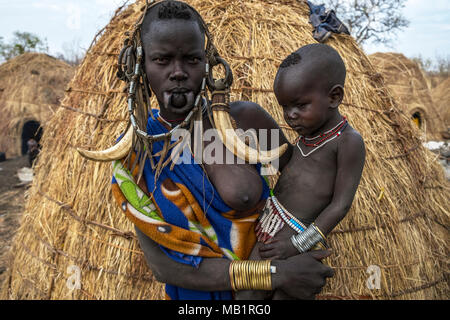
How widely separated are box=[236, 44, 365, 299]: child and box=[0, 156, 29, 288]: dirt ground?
3337 mm

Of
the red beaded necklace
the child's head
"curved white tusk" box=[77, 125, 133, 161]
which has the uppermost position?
the child's head

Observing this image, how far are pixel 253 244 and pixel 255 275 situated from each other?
A: 0.60 ft

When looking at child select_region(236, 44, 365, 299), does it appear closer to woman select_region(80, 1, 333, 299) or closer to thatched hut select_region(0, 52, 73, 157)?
woman select_region(80, 1, 333, 299)

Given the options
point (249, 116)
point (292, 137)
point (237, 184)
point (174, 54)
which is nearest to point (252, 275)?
point (237, 184)

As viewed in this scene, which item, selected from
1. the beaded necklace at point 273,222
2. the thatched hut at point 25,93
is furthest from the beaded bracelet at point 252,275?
the thatched hut at point 25,93

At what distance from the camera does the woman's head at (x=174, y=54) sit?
125cm

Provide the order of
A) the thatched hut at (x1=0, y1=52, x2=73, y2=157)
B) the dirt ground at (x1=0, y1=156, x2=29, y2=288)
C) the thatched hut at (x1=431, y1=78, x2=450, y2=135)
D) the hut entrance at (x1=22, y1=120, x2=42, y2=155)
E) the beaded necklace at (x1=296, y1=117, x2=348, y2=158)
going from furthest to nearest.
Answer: the thatched hut at (x1=431, y1=78, x2=450, y2=135) < the hut entrance at (x1=22, y1=120, x2=42, y2=155) < the thatched hut at (x1=0, y1=52, x2=73, y2=157) < the dirt ground at (x1=0, y1=156, x2=29, y2=288) < the beaded necklace at (x1=296, y1=117, x2=348, y2=158)

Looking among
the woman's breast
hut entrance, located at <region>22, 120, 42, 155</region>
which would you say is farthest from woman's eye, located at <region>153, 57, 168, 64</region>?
hut entrance, located at <region>22, 120, 42, 155</region>

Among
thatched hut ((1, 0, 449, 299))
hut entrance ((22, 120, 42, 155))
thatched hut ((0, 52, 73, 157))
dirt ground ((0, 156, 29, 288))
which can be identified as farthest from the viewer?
hut entrance ((22, 120, 42, 155))

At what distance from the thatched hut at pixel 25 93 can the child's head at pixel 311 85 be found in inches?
498

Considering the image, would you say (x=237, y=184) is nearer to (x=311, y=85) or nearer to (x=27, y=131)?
(x=311, y=85)

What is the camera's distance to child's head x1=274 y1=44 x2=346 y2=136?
4.74 ft

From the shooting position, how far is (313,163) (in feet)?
5.02

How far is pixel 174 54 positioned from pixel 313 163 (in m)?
0.74
